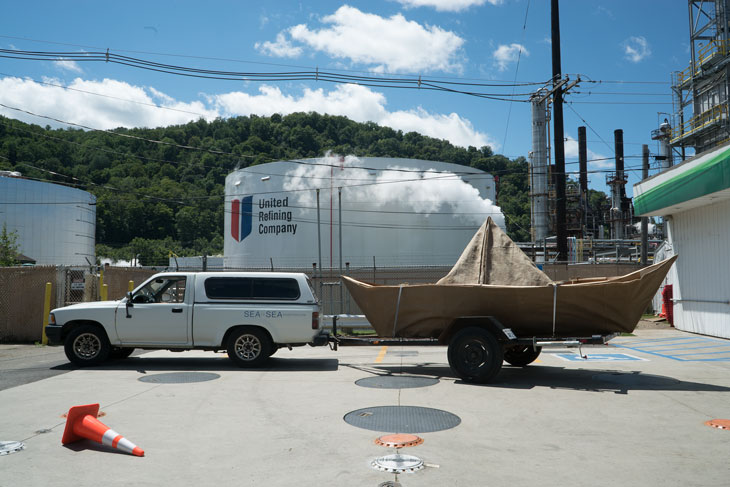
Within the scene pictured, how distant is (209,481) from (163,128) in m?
59.9

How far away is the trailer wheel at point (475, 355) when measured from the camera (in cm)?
909

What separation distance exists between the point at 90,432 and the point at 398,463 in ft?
10.3

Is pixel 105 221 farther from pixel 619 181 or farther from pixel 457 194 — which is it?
pixel 619 181

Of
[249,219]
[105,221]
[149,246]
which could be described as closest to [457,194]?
[249,219]

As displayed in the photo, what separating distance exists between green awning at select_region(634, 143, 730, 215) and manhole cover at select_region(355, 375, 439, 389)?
393 inches

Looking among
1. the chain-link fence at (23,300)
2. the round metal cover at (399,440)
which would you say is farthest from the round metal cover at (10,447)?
the chain-link fence at (23,300)

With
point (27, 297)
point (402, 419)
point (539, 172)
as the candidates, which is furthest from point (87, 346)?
point (539, 172)

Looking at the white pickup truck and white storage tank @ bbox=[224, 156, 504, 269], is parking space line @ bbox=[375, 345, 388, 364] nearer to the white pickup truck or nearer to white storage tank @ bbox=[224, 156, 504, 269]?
the white pickup truck

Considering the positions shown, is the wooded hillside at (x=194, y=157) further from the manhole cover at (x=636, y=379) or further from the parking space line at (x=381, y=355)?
the manhole cover at (x=636, y=379)

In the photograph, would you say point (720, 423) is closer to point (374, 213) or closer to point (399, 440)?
point (399, 440)

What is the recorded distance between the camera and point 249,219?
42.2 metres

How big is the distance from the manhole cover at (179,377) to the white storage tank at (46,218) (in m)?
44.0

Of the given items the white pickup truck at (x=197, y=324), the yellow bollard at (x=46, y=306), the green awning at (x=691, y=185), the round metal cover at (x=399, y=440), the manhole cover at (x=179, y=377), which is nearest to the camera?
the round metal cover at (x=399, y=440)

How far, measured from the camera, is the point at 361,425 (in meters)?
6.38
